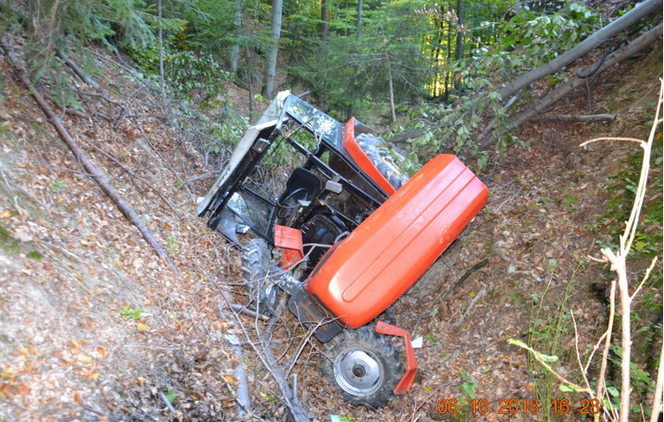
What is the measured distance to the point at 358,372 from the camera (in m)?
4.70

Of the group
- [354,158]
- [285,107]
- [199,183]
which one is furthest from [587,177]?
[199,183]

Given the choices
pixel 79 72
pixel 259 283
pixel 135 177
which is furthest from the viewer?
pixel 79 72

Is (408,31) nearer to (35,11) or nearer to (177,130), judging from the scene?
(177,130)

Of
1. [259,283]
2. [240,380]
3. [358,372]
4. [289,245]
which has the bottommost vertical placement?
[358,372]

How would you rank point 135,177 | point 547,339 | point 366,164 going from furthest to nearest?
point 135,177 → point 366,164 → point 547,339

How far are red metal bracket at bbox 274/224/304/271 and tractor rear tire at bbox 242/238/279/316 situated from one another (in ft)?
0.67

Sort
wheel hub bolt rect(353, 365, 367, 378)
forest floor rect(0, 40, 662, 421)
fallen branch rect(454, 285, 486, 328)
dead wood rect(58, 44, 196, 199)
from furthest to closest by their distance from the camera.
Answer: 1. dead wood rect(58, 44, 196, 199)
2. fallen branch rect(454, 285, 486, 328)
3. wheel hub bolt rect(353, 365, 367, 378)
4. forest floor rect(0, 40, 662, 421)

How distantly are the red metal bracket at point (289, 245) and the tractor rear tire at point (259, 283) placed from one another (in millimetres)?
205

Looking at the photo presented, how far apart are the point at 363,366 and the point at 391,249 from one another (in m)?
1.17

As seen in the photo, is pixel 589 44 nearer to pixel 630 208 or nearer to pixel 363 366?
pixel 630 208

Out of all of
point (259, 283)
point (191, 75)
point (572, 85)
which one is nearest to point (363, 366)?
point (259, 283)

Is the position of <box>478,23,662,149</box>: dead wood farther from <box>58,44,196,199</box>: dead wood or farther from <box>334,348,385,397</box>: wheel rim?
<box>58,44,196,199</box>: dead wood

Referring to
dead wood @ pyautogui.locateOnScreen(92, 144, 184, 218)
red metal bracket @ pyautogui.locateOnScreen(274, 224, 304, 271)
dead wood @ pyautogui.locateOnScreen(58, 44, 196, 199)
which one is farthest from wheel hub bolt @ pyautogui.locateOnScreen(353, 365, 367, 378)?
dead wood @ pyautogui.locateOnScreen(58, 44, 196, 199)

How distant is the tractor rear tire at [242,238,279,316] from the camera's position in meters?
5.04
